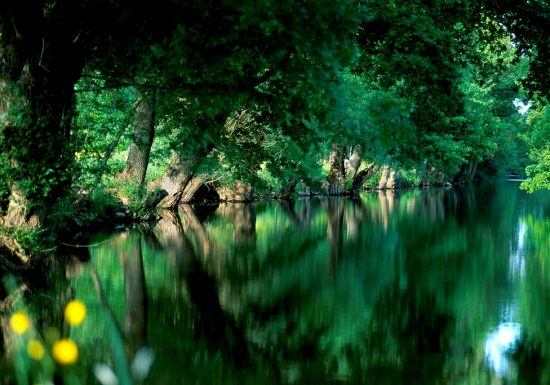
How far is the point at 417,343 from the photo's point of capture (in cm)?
891

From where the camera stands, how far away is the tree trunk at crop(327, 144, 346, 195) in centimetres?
4319

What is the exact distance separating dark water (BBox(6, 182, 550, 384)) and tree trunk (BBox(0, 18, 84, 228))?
66.2 inches

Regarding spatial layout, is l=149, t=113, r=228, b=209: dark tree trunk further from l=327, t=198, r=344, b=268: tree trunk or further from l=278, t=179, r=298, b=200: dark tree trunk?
l=278, t=179, r=298, b=200: dark tree trunk

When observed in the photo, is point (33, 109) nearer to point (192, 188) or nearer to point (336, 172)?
point (192, 188)

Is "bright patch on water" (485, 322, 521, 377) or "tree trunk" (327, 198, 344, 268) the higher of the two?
"tree trunk" (327, 198, 344, 268)

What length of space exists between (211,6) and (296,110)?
126 inches

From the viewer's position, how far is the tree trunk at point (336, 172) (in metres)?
43.2

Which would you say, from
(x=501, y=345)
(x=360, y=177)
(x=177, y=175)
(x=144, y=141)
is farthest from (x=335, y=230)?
(x=360, y=177)

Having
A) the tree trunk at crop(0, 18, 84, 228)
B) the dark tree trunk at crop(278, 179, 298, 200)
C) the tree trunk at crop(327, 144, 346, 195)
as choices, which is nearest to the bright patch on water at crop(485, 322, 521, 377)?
the tree trunk at crop(0, 18, 84, 228)

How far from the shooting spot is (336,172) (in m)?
44.6

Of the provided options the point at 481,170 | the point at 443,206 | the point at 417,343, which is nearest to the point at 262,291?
the point at 417,343

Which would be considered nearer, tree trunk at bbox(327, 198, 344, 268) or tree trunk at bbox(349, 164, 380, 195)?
tree trunk at bbox(327, 198, 344, 268)

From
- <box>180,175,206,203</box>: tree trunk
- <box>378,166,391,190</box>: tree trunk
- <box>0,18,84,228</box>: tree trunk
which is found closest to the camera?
<box>0,18,84,228</box>: tree trunk

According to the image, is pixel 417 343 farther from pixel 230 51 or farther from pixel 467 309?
pixel 230 51
